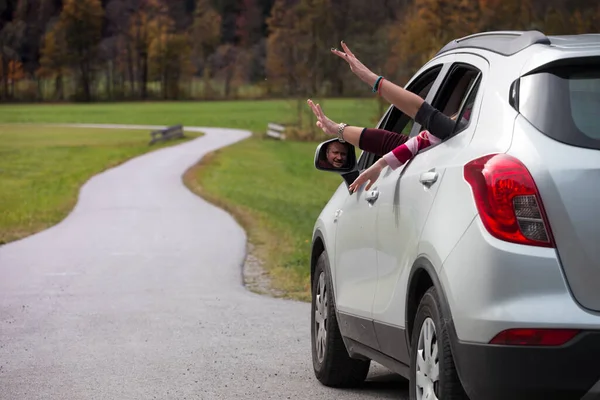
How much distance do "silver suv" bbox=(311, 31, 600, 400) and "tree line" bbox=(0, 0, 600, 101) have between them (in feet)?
278

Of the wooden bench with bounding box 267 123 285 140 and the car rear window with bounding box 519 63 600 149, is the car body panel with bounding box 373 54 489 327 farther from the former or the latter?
the wooden bench with bounding box 267 123 285 140

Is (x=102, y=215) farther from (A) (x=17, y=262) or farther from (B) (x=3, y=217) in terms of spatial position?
(A) (x=17, y=262)

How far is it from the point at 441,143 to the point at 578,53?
2.77ft

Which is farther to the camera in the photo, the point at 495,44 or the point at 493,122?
the point at 495,44

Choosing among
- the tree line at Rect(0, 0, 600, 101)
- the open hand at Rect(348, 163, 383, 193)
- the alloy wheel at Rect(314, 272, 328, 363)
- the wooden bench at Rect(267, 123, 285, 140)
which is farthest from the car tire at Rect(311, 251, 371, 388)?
the tree line at Rect(0, 0, 600, 101)

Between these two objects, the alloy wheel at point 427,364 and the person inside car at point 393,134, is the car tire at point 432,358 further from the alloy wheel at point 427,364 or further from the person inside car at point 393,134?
the person inside car at point 393,134

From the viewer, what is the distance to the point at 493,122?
4.98 meters

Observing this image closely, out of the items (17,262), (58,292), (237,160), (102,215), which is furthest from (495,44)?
(237,160)

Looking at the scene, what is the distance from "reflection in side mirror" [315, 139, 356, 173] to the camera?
6867mm

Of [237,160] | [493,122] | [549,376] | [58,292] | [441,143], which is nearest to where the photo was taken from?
[549,376]

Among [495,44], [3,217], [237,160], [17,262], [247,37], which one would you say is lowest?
[247,37]

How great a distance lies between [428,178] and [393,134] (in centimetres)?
120

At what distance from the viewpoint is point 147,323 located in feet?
35.0

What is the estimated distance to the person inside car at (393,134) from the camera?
553cm
